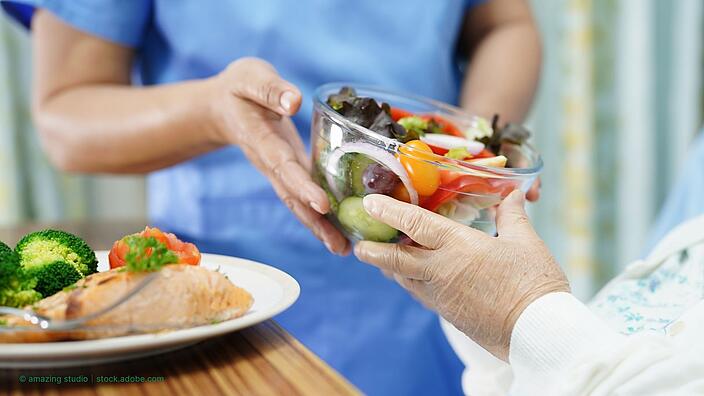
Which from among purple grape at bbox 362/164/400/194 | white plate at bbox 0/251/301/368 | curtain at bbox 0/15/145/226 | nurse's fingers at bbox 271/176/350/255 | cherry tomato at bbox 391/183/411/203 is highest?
purple grape at bbox 362/164/400/194

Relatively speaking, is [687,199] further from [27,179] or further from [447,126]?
[27,179]

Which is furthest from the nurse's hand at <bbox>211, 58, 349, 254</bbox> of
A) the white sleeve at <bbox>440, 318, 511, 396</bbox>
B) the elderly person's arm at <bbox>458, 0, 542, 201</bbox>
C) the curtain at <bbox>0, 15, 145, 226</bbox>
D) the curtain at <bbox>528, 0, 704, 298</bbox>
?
the curtain at <bbox>0, 15, 145, 226</bbox>

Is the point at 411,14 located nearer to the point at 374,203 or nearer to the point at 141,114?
the point at 141,114

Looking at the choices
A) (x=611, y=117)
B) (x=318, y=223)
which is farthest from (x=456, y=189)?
(x=611, y=117)

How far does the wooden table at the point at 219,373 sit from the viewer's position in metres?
0.51

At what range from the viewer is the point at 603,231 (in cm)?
250

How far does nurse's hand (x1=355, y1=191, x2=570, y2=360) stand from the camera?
2.40 feet

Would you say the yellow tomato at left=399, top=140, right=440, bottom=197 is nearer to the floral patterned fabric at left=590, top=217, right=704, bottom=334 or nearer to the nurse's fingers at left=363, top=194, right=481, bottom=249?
the nurse's fingers at left=363, top=194, right=481, bottom=249

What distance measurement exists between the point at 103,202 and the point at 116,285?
2.39 m

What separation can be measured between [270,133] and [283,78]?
0.32 metres

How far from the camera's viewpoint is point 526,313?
72cm

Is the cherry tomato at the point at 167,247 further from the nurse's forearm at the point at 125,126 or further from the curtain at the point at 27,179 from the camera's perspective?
the curtain at the point at 27,179

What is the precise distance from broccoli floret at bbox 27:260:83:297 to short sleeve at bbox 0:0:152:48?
70 cm

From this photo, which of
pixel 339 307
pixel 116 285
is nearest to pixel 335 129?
pixel 116 285
